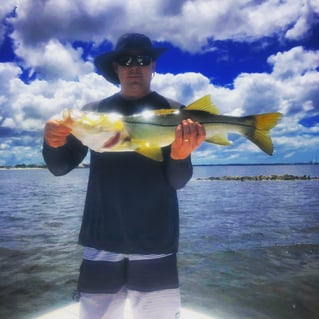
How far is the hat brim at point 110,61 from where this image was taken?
3.97 m

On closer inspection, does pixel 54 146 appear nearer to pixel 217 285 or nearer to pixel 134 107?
pixel 134 107

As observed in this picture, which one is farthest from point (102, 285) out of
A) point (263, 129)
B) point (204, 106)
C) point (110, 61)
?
point (110, 61)

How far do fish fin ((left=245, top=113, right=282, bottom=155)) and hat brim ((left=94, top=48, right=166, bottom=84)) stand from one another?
1.30 metres

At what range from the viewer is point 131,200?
352 centimetres

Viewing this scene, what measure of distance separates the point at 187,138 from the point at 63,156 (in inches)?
50.9

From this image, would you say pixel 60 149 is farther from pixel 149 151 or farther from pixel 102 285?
pixel 102 285

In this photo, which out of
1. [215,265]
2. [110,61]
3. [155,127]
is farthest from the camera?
[215,265]

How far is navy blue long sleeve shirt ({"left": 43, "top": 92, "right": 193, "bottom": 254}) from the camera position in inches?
138

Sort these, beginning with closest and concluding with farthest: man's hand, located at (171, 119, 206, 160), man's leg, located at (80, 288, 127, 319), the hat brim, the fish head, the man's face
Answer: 1. the fish head
2. man's hand, located at (171, 119, 206, 160)
3. man's leg, located at (80, 288, 127, 319)
4. the man's face
5. the hat brim

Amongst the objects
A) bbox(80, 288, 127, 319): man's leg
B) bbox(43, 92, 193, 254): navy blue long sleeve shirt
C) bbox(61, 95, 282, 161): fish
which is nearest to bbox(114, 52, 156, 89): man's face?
bbox(61, 95, 282, 161): fish

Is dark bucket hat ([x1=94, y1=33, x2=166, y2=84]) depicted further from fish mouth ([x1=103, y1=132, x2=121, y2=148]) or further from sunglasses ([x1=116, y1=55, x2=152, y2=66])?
fish mouth ([x1=103, y1=132, x2=121, y2=148])

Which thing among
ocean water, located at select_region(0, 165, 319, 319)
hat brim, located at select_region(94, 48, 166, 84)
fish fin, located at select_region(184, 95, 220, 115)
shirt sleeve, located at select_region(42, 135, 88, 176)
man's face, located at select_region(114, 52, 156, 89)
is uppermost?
hat brim, located at select_region(94, 48, 166, 84)

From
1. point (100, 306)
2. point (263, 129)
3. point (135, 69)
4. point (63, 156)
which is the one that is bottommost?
point (100, 306)

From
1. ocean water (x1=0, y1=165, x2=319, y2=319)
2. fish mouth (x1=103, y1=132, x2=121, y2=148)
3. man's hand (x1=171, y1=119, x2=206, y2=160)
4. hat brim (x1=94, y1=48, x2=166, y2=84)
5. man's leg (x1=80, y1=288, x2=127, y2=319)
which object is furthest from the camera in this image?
ocean water (x1=0, y1=165, x2=319, y2=319)
